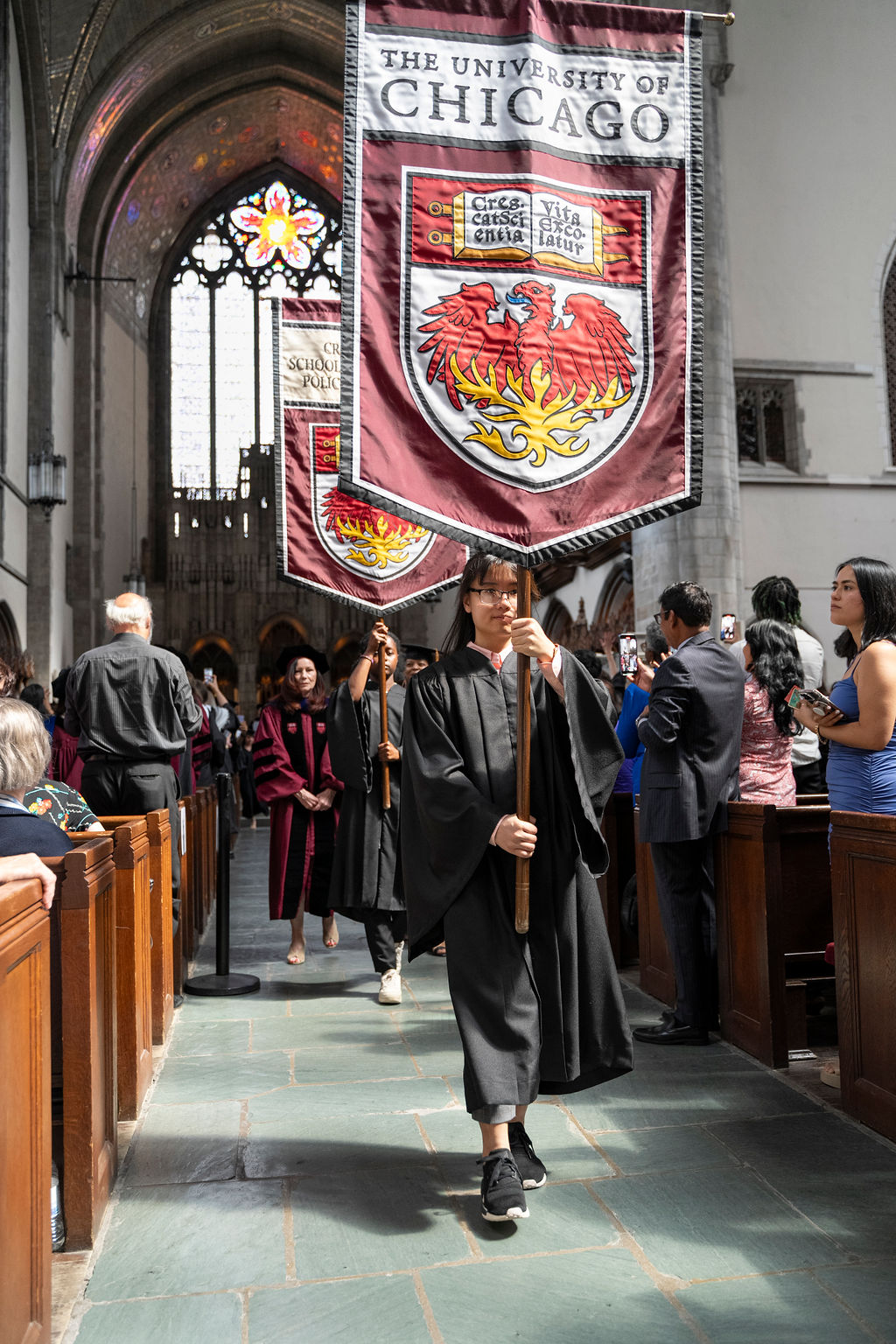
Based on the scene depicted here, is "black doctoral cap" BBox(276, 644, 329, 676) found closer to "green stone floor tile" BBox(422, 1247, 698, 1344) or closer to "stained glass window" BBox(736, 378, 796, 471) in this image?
"green stone floor tile" BBox(422, 1247, 698, 1344)

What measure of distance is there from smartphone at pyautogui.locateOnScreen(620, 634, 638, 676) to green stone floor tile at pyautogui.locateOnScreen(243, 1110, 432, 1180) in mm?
1837

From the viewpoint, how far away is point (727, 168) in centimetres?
1082

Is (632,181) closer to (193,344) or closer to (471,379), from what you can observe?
(471,379)

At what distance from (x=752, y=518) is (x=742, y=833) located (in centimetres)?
772

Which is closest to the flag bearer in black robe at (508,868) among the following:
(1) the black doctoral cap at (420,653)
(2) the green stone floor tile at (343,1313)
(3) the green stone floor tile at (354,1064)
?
(2) the green stone floor tile at (343,1313)

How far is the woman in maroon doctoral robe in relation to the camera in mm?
5590

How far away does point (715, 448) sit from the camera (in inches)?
408

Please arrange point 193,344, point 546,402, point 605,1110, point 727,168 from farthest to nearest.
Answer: point 193,344 < point 727,168 < point 605,1110 < point 546,402

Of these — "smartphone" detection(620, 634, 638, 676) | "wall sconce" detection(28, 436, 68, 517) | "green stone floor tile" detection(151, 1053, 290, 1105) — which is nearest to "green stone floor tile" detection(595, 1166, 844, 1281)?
"green stone floor tile" detection(151, 1053, 290, 1105)

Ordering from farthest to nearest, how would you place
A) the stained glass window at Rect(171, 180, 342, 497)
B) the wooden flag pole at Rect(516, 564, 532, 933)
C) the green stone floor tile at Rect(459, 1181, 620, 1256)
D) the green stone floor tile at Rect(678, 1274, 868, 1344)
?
the stained glass window at Rect(171, 180, 342, 497), the wooden flag pole at Rect(516, 564, 532, 933), the green stone floor tile at Rect(459, 1181, 620, 1256), the green stone floor tile at Rect(678, 1274, 868, 1344)

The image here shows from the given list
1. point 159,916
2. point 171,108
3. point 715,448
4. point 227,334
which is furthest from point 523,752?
point 227,334

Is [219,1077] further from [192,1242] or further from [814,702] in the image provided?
[814,702]

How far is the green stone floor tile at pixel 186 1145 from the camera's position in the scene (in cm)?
287

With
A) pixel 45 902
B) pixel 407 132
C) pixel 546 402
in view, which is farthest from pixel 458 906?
pixel 407 132
